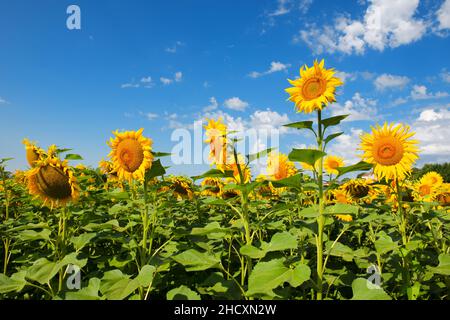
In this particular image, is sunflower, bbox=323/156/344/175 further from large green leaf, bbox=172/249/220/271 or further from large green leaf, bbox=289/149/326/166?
large green leaf, bbox=172/249/220/271

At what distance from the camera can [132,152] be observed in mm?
3510

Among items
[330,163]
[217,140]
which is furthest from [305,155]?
[330,163]

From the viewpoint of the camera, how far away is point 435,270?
2.95m

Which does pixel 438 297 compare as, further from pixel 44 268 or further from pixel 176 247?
pixel 44 268

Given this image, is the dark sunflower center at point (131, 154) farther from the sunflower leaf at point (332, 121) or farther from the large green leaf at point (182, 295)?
the sunflower leaf at point (332, 121)

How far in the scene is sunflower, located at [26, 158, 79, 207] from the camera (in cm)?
320

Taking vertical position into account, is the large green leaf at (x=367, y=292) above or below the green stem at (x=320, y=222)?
below

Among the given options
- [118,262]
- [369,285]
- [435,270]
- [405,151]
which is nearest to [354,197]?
[405,151]

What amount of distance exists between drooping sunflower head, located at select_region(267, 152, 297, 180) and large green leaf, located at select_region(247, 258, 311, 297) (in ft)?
8.65

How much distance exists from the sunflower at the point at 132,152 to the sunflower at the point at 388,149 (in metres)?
2.47

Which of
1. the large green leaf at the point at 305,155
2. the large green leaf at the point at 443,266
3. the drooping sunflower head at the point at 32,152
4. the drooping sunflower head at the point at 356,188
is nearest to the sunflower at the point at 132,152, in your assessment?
the drooping sunflower head at the point at 32,152

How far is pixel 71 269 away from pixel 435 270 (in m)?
3.37

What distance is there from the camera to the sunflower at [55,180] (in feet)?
10.5

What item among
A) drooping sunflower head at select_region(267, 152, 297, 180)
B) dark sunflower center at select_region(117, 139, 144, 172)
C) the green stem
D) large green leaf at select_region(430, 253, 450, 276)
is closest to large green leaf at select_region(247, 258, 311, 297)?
the green stem
